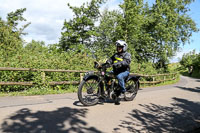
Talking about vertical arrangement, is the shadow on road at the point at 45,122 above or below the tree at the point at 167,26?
below

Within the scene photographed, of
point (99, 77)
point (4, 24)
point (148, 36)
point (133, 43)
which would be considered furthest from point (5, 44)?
point (148, 36)

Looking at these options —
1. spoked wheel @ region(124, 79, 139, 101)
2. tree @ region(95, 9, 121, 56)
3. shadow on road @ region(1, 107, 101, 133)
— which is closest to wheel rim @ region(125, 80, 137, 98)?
spoked wheel @ region(124, 79, 139, 101)

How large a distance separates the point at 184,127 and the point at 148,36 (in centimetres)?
2938

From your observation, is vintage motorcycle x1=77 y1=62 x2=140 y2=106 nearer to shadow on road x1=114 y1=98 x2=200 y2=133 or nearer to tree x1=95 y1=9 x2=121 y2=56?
shadow on road x1=114 y1=98 x2=200 y2=133

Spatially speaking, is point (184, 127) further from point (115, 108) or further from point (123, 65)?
point (123, 65)

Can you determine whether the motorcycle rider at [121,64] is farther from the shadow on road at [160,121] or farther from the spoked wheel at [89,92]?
the shadow on road at [160,121]

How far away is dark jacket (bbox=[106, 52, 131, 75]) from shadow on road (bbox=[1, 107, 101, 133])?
178 centimetres

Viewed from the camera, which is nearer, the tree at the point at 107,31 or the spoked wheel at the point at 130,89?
the spoked wheel at the point at 130,89

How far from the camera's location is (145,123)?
3.88 metres

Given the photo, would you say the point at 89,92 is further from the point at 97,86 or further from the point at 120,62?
the point at 120,62

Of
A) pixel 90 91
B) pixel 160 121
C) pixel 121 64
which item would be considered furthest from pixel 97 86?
pixel 160 121

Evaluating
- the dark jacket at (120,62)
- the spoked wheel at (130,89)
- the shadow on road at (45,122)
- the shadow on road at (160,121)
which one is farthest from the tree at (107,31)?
the shadow on road at (45,122)

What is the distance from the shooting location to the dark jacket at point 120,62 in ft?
17.0

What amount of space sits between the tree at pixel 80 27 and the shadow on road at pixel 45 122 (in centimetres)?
2620
